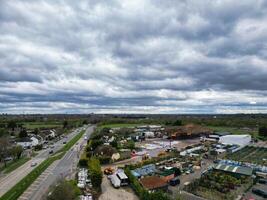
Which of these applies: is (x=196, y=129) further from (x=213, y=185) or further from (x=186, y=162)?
(x=213, y=185)

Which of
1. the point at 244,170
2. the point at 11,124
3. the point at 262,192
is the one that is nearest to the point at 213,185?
the point at 262,192

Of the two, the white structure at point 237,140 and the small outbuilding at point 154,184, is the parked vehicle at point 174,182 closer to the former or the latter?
the small outbuilding at point 154,184

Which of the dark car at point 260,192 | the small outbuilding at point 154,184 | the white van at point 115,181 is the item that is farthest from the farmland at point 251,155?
the white van at point 115,181

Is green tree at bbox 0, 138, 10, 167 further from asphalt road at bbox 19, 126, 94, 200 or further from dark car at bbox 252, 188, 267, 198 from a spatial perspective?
dark car at bbox 252, 188, 267, 198

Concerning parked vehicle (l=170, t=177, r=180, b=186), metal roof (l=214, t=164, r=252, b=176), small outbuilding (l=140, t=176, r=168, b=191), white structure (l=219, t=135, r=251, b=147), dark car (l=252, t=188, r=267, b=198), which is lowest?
dark car (l=252, t=188, r=267, b=198)

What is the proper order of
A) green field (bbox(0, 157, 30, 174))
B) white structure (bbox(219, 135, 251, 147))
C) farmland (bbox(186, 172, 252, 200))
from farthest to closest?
1. white structure (bbox(219, 135, 251, 147))
2. green field (bbox(0, 157, 30, 174))
3. farmland (bbox(186, 172, 252, 200))

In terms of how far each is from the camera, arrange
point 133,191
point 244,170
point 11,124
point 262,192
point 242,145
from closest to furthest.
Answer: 1. point 262,192
2. point 133,191
3. point 244,170
4. point 242,145
5. point 11,124

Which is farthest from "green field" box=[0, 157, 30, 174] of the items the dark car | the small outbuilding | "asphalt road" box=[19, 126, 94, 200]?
the dark car
